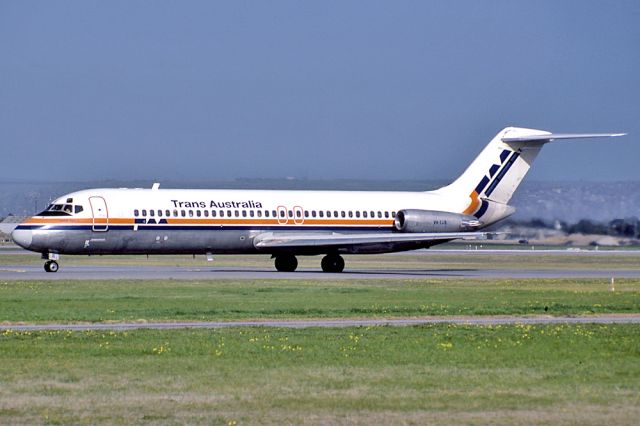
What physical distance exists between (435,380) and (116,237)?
36767 mm

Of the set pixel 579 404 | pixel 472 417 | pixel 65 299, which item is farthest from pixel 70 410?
pixel 65 299

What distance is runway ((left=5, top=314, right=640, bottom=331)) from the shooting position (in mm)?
28516

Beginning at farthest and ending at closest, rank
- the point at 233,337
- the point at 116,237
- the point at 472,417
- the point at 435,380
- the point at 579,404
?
the point at 116,237 < the point at 233,337 < the point at 435,380 < the point at 579,404 < the point at 472,417

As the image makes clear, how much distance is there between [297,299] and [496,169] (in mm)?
27218

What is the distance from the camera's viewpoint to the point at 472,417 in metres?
16.1

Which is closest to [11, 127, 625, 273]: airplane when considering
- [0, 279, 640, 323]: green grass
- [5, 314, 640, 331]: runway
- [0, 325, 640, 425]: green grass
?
[0, 279, 640, 323]: green grass

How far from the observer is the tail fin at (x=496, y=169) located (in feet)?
209

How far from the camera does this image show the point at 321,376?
19.9 meters

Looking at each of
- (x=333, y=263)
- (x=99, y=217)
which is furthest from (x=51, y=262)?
(x=333, y=263)

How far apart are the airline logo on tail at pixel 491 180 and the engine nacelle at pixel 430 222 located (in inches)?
59.8

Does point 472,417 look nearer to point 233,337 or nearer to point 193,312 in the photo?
point 233,337

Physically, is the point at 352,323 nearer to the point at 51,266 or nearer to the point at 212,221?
the point at 212,221

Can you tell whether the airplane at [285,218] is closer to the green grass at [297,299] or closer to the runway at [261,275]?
the runway at [261,275]

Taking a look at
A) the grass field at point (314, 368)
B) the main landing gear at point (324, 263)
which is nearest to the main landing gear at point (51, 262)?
the main landing gear at point (324, 263)
